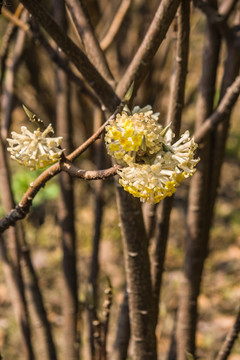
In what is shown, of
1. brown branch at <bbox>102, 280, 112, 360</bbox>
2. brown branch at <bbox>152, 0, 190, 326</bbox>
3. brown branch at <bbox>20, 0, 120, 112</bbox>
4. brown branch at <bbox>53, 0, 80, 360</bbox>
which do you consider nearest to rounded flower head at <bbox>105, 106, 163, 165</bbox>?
brown branch at <bbox>20, 0, 120, 112</bbox>

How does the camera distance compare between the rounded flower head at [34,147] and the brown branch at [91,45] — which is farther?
the brown branch at [91,45]

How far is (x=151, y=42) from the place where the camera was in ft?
2.67

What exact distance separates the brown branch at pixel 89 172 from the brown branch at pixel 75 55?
0.66ft

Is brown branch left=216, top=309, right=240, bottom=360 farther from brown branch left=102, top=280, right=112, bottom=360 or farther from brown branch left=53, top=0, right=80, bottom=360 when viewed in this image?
brown branch left=53, top=0, right=80, bottom=360

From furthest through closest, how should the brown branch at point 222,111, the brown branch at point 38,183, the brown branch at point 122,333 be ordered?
the brown branch at point 122,333 → the brown branch at point 222,111 → the brown branch at point 38,183

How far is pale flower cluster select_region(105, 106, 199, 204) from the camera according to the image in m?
0.58

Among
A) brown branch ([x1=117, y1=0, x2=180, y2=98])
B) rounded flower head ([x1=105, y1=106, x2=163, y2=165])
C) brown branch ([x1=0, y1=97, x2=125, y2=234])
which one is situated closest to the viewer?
rounded flower head ([x1=105, y1=106, x2=163, y2=165])

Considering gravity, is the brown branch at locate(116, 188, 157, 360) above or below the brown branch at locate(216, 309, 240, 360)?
above

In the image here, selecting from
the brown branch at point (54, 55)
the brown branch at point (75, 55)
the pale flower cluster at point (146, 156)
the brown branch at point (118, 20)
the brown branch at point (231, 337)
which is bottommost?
the brown branch at point (231, 337)

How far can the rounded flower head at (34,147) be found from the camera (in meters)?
A: 0.61

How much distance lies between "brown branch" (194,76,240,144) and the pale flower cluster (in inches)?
14.6

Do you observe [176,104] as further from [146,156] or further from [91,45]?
[146,156]

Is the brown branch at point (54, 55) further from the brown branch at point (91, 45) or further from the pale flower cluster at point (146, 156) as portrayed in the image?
the pale flower cluster at point (146, 156)

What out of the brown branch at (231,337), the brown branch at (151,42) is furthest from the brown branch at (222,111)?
the brown branch at (231,337)
